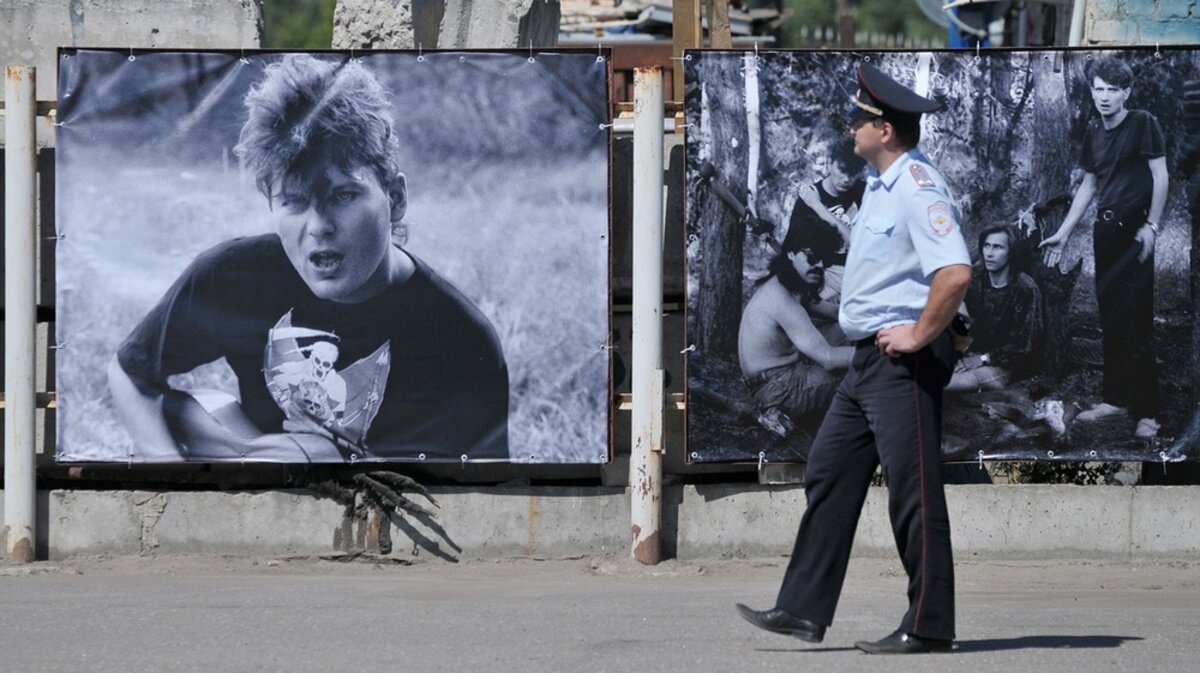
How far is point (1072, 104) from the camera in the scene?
24.8ft

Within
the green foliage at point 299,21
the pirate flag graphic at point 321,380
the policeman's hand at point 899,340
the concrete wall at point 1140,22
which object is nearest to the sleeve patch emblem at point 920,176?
the policeman's hand at point 899,340

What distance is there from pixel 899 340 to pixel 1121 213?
2.56 metres

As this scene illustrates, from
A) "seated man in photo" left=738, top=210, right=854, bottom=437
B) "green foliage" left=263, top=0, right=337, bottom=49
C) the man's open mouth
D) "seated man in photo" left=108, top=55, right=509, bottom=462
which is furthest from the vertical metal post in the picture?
"green foliage" left=263, top=0, right=337, bottom=49

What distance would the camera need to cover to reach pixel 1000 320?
25.0 ft

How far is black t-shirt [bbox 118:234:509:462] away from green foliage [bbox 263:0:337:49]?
41.4m

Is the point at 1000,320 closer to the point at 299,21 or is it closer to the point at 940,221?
the point at 940,221

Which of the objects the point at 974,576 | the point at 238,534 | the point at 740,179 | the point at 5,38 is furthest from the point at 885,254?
the point at 5,38

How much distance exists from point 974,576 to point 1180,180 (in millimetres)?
1995

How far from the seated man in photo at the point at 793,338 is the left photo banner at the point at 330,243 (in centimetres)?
68

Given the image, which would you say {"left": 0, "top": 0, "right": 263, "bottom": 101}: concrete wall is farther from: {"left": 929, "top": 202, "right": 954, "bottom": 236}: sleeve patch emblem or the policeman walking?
{"left": 929, "top": 202, "right": 954, "bottom": 236}: sleeve patch emblem

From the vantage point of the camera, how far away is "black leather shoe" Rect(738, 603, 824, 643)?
221 inches

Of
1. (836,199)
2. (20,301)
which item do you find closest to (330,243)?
(20,301)

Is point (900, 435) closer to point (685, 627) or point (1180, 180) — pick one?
point (685, 627)

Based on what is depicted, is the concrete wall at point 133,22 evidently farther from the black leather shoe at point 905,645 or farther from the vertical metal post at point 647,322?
the black leather shoe at point 905,645
